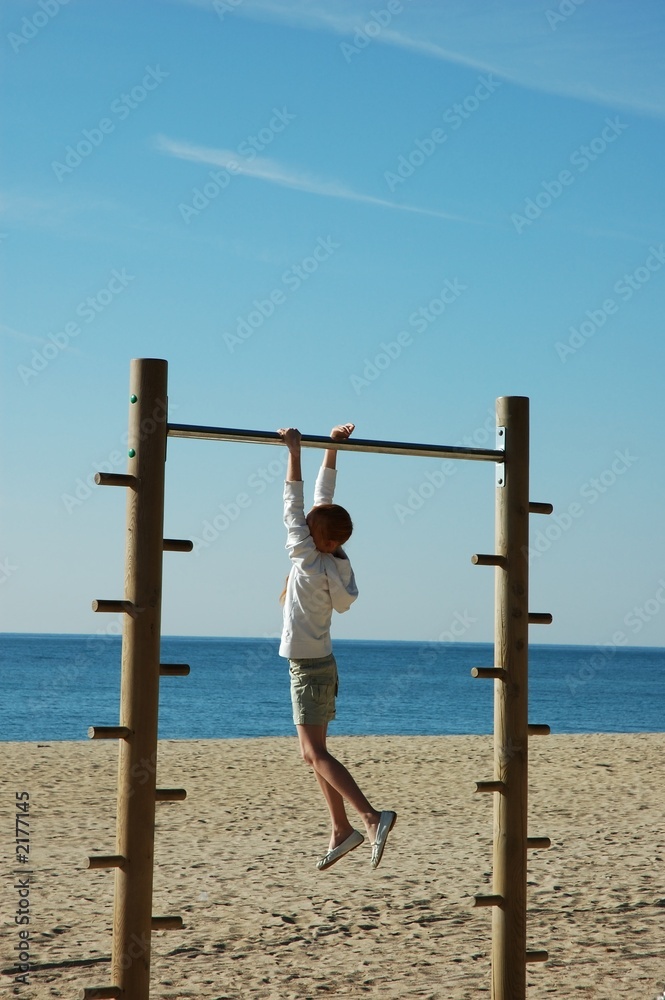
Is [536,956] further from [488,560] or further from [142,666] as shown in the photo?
[142,666]

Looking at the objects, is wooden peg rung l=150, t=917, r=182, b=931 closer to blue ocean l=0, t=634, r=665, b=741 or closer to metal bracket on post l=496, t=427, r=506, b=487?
metal bracket on post l=496, t=427, r=506, b=487

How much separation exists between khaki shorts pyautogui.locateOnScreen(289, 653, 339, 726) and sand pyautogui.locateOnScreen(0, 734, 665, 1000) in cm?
228

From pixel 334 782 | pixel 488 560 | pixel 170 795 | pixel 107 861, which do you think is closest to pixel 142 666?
pixel 170 795

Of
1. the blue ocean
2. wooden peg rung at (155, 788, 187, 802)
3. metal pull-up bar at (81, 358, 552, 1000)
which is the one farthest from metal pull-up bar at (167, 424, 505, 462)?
the blue ocean

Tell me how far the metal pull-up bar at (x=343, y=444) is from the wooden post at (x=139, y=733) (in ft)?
0.67

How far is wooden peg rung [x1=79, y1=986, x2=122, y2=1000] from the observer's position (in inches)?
170

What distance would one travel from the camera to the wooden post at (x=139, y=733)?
441 centimetres

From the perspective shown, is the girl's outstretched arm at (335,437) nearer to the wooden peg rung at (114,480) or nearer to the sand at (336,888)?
the wooden peg rung at (114,480)

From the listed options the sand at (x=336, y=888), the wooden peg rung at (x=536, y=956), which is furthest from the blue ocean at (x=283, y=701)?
the wooden peg rung at (x=536, y=956)

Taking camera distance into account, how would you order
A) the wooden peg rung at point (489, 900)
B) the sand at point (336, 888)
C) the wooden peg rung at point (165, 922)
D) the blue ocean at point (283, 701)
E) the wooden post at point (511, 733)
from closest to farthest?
the wooden peg rung at point (165, 922) → the wooden peg rung at point (489, 900) → the wooden post at point (511, 733) → the sand at point (336, 888) → the blue ocean at point (283, 701)

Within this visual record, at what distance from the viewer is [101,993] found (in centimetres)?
435

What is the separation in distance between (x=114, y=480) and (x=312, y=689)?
127 centimetres

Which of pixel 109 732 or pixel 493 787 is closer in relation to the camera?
pixel 109 732

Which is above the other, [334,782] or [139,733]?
[139,733]
